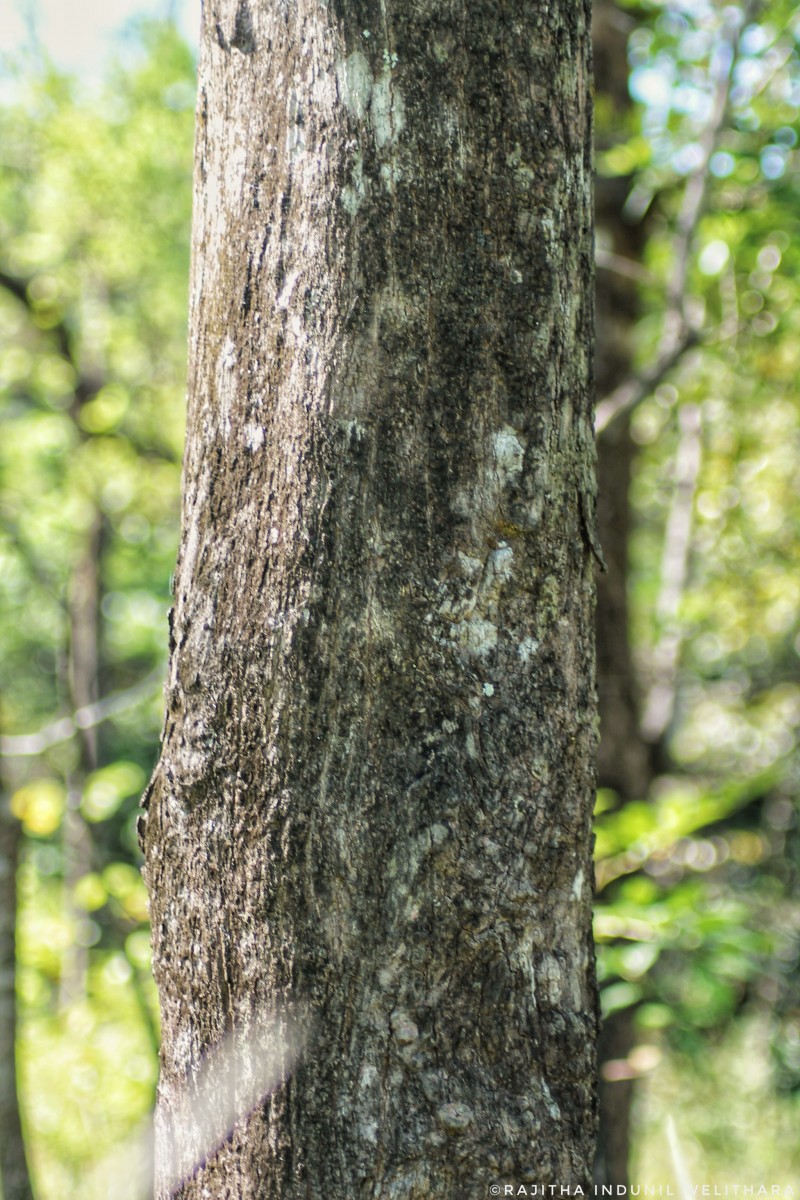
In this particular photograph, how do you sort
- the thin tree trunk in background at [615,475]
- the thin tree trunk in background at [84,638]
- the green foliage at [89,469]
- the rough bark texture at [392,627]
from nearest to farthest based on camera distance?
1. the rough bark texture at [392,627]
2. the green foliage at [89,469]
3. the thin tree trunk in background at [615,475]
4. the thin tree trunk in background at [84,638]

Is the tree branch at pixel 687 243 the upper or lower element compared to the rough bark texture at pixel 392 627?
upper

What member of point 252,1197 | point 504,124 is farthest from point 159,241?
point 252,1197

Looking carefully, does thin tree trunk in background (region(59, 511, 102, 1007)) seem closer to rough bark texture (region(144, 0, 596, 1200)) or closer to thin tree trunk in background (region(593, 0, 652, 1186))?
thin tree trunk in background (region(593, 0, 652, 1186))

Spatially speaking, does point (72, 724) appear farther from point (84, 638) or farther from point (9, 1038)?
point (84, 638)

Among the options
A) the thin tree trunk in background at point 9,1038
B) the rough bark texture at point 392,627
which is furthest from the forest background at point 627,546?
the rough bark texture at point 392,627

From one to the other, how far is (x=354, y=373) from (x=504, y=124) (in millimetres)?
295

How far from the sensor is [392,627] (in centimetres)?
95

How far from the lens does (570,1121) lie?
979mm

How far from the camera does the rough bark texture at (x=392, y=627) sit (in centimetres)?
93

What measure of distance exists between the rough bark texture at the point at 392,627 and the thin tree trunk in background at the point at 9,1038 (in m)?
2.02

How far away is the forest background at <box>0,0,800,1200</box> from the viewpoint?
2.88 metres

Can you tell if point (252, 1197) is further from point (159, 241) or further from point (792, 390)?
point (159, 241)

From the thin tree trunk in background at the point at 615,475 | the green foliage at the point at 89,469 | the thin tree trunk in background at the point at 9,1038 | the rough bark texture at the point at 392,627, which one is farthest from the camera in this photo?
the thin tree trunk in background at the point at 615,475

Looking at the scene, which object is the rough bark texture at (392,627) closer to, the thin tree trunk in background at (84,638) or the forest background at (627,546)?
the forest background at (627,546)
